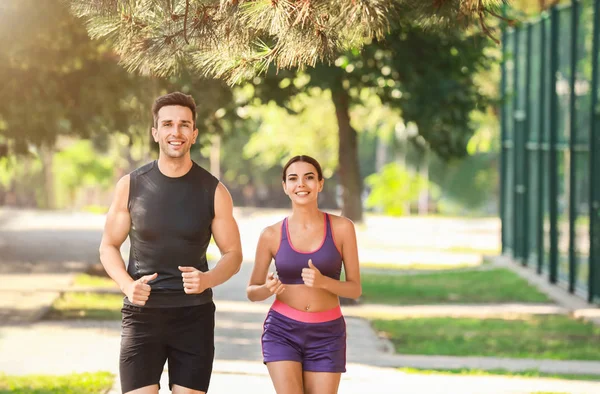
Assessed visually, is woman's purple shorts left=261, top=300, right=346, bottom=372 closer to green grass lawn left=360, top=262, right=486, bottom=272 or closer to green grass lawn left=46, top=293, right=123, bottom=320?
green grass lawn left=46, top=293, right=123, bottom=320

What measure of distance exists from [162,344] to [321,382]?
2.85ft

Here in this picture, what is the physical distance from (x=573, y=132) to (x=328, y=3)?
1461 centimetres

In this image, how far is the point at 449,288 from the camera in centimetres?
2267

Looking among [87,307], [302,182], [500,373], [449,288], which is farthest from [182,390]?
[449,288]

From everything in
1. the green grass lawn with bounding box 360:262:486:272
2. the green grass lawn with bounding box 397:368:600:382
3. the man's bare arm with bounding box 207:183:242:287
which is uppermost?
the man's bare arm with bounding box 207:183:242:287

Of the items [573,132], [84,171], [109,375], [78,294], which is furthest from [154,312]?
[84,171]

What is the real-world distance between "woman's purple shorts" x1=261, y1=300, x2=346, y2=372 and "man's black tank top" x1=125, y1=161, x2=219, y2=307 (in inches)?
22.8

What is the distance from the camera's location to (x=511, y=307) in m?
19.5

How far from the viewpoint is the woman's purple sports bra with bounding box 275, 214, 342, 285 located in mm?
6254

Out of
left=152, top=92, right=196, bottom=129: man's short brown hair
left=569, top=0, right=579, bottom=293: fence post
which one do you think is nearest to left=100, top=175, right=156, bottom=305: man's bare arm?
left=152, top=92, right=196, bottom=129: man's short brown hair

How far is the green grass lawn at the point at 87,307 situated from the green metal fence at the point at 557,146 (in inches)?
270

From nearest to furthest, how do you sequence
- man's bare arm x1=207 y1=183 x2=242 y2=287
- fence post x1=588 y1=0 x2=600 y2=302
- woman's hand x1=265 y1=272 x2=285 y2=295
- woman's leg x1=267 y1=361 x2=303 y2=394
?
man's bare arm x1=207 y1=183 x2=242 y2=287 < woman's hand x1=265 y1=272 x2=285 y2=295 < woman's leg x1=267 y1=361 x2=303 y2=394 < fence post x1=588 y1=0 x2=600 y2=302

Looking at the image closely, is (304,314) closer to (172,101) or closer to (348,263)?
(348,263)

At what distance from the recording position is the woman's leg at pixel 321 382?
6.24m
